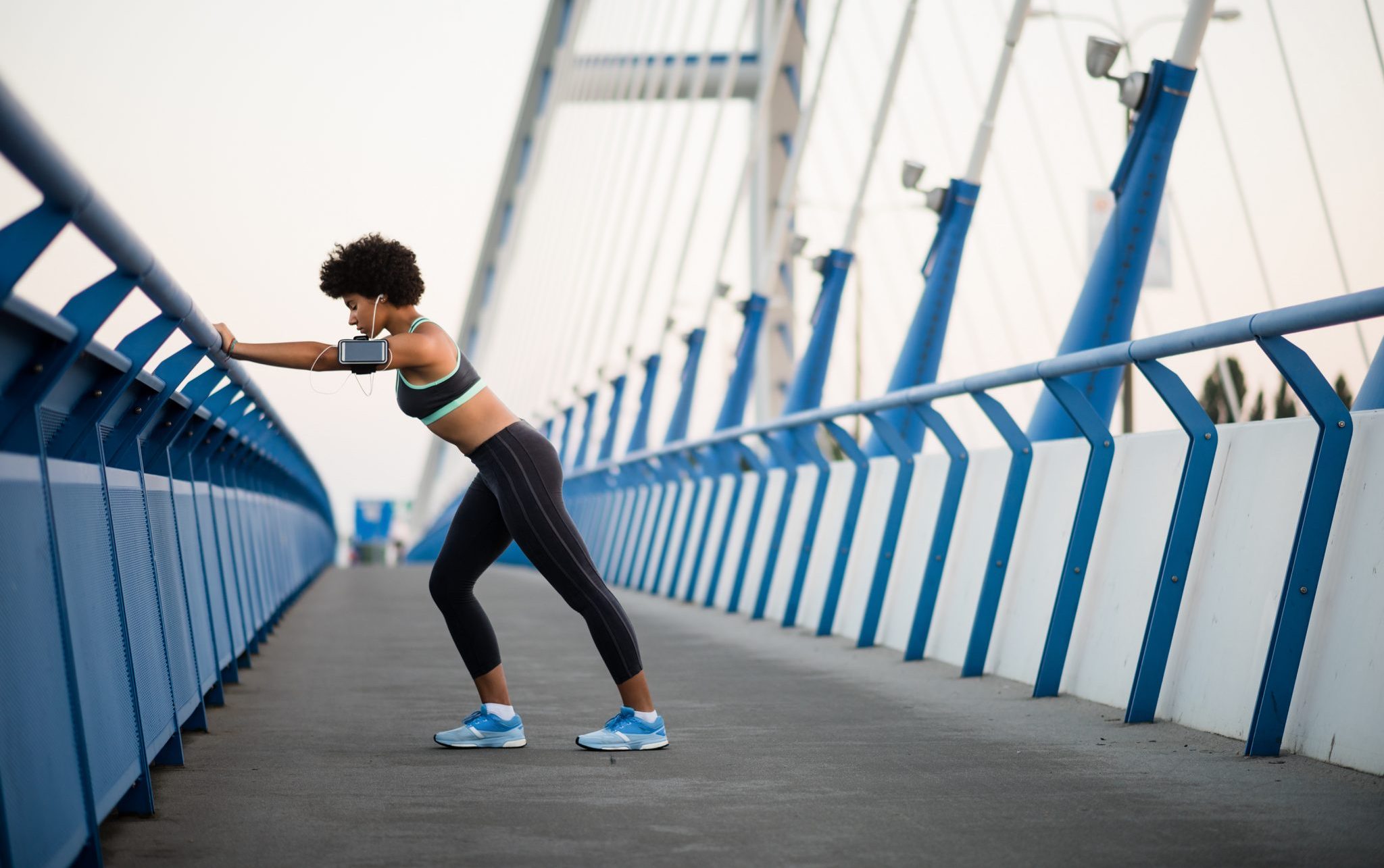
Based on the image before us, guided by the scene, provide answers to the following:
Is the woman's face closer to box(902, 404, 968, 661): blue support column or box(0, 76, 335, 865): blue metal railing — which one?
box(0, 76, 335, 865): blue metal railing

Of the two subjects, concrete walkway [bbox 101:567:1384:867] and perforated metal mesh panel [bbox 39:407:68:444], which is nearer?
concrete walkway [bbox 101:567:1384:867]

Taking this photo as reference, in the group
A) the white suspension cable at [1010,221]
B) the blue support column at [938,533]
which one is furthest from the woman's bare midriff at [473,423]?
the white suspension cable at [1010,221]

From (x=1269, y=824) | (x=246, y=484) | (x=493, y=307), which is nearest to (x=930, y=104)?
(x=246, y=484)

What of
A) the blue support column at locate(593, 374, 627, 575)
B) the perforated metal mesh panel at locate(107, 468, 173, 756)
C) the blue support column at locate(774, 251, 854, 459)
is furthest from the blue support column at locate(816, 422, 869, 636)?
the blue support column at locate(593, 374, 627, 575)

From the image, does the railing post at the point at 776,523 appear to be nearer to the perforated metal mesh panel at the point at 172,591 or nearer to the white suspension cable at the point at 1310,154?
the white suspension cable at the point at 1310,154

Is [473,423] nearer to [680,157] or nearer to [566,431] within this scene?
[680,157]

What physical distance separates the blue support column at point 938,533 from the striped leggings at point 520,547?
10.6 feet

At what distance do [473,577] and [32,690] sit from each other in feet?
7.63

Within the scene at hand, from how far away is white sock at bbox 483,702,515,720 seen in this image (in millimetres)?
5484

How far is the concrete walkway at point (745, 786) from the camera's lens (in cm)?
370

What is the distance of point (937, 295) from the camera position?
1455 cm

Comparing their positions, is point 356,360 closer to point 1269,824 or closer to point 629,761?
point 629,761

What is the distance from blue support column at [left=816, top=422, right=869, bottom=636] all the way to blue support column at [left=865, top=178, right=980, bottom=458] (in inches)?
136

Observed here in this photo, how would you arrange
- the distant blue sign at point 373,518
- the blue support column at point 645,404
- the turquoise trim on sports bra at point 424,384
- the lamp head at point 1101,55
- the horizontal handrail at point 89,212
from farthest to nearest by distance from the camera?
the distant blue sign at point 373,518 → the blue support column at point 645,404 → the lamp head at point 1101,55 → the turquoise trim on sports bra at point 424,384 → the horizontal handrail at point 89,212
